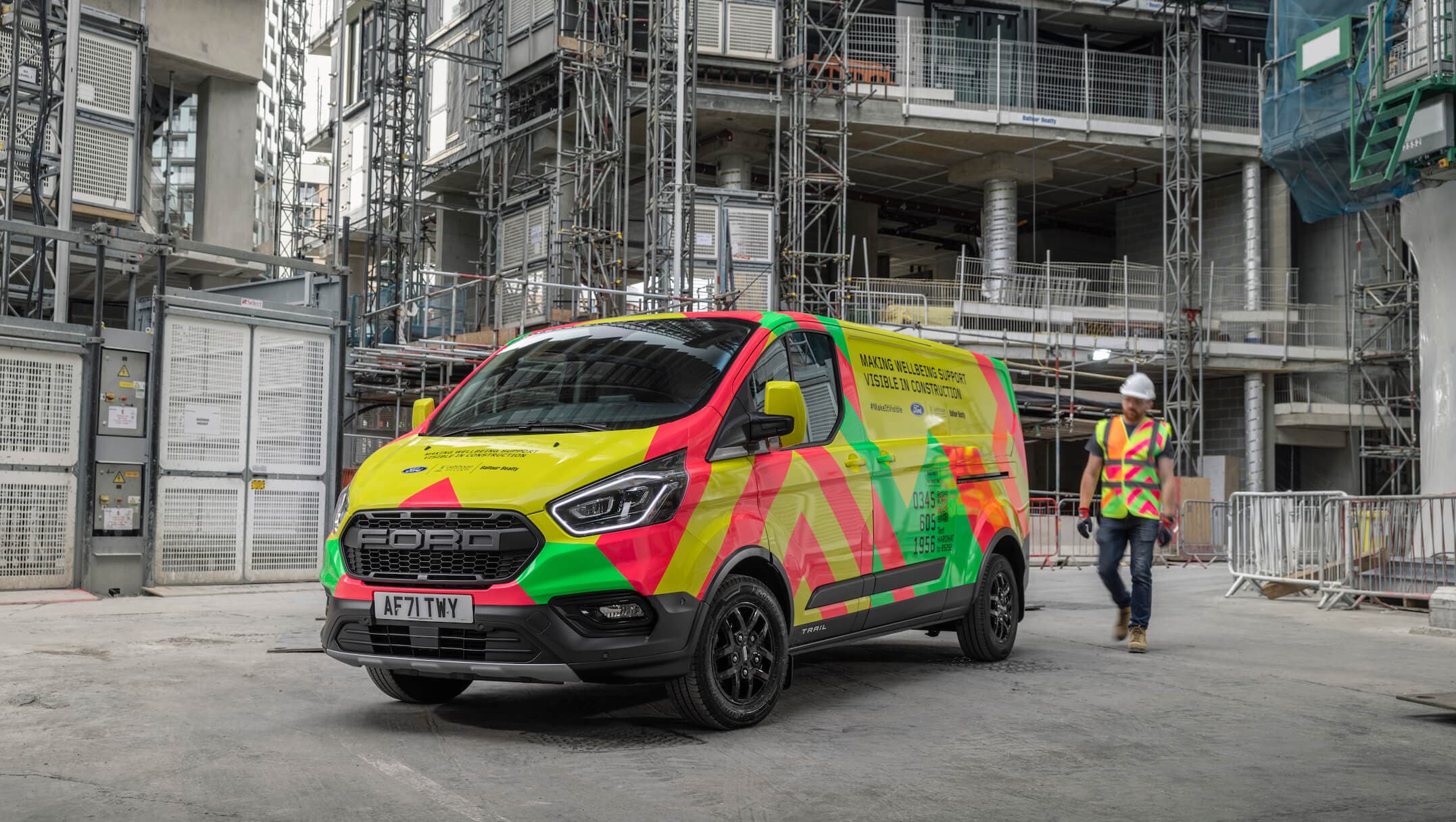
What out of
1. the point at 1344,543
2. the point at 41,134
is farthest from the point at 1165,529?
the point at 41,134

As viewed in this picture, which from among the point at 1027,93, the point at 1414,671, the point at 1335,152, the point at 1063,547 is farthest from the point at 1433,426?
the point at 1027,93

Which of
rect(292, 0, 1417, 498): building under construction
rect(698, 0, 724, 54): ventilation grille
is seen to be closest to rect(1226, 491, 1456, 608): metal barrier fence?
rect(292, 0, 1417, 498): building under construction

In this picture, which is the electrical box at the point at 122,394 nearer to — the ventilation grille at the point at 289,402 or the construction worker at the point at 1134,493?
the ventilation grille at the point at 289,402

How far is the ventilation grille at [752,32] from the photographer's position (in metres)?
30.9

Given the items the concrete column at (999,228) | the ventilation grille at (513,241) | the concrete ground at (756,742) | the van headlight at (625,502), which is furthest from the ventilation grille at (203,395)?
the concrete column at (999,228)

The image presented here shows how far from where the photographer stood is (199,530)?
46.0 ft

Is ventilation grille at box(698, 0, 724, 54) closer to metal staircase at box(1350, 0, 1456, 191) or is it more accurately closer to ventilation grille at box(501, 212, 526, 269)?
ventilation grille at box(501, 212, 526, 269)

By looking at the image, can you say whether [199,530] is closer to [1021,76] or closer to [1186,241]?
[1021,76]

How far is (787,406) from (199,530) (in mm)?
9712

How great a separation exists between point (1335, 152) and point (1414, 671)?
46.8 feet

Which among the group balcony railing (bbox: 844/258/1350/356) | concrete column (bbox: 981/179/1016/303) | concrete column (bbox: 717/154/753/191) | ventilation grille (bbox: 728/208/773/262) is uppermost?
concrete column (bbox: 717/154/753/191)

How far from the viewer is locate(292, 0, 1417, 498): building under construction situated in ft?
98.8

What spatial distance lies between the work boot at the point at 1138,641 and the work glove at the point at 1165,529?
0.68 meters

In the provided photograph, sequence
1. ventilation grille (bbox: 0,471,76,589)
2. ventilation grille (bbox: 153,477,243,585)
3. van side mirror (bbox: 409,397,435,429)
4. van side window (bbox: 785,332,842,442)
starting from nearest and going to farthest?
van side window (bbox: 785,332,842,442)
van side mirror (bbox: 409,397,435,429)
ventilation grille (bbox: 0,471,76,589)
ventilation grille (bbox: 153,477,243,585)
